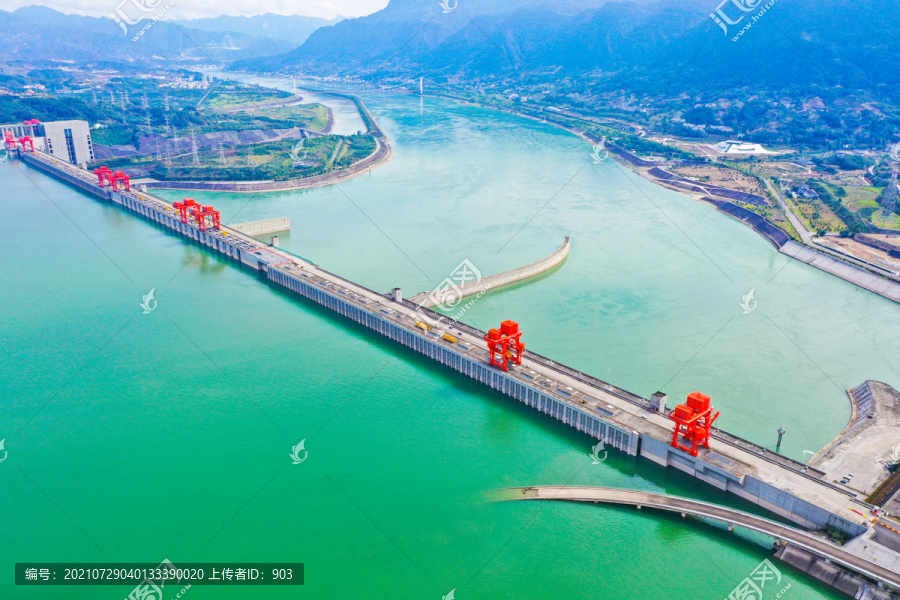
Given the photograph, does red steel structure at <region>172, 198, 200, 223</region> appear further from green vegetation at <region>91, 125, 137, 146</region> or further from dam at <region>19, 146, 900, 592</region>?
green vegetation at <region>91, 125, 137, 146</region>

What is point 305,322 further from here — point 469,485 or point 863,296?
point 863,296

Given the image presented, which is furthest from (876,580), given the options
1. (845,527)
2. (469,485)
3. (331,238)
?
(331,238)

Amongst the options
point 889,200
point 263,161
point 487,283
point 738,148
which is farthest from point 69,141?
point 889,200

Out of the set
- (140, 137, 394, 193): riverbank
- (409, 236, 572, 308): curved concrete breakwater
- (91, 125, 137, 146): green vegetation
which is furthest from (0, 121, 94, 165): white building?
(409, 236, 572, 308): curved concrete breakwater

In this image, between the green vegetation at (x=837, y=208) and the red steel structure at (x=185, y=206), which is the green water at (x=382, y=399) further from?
the green vegetation at (x=837, y=208)

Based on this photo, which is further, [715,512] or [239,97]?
[239,97]

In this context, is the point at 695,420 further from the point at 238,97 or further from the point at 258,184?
the point at 238,97
